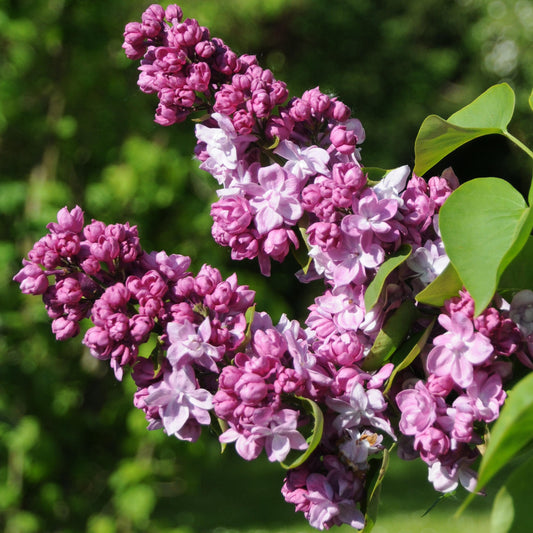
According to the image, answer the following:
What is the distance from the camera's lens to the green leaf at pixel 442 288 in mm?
506

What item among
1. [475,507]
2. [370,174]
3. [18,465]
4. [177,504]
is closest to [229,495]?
[177,504]

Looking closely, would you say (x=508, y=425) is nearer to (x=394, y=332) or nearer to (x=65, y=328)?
(x=394, y=332)

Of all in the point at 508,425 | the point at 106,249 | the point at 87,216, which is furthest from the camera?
the point at 87,216

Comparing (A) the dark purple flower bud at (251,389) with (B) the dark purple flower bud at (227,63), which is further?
(B) the dark purple flower bud at (227,63)

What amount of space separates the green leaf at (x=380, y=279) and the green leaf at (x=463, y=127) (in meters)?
0.09

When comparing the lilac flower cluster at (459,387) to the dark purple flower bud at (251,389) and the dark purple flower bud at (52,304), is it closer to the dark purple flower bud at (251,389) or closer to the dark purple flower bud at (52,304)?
the dark purple flower bud at (251,389)

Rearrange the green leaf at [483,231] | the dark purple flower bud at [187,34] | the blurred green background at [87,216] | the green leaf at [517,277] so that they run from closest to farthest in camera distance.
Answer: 1. the green leaf at [483,231]
2. the green leaf at [517,277]
3. the dark purple flower bud at [187,34]
4. the blurred green background at [87,216]

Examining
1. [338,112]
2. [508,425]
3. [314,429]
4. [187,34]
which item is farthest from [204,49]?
[508,425]

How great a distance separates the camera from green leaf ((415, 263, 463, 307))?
506mm

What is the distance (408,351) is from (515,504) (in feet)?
0.58

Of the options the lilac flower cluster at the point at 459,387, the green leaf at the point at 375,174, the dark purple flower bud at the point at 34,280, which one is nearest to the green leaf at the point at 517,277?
the lilac flower cluster at the point at 459,387

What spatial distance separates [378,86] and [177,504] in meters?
3.05

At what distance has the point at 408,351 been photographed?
58 centimetres

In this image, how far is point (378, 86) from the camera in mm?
5344
